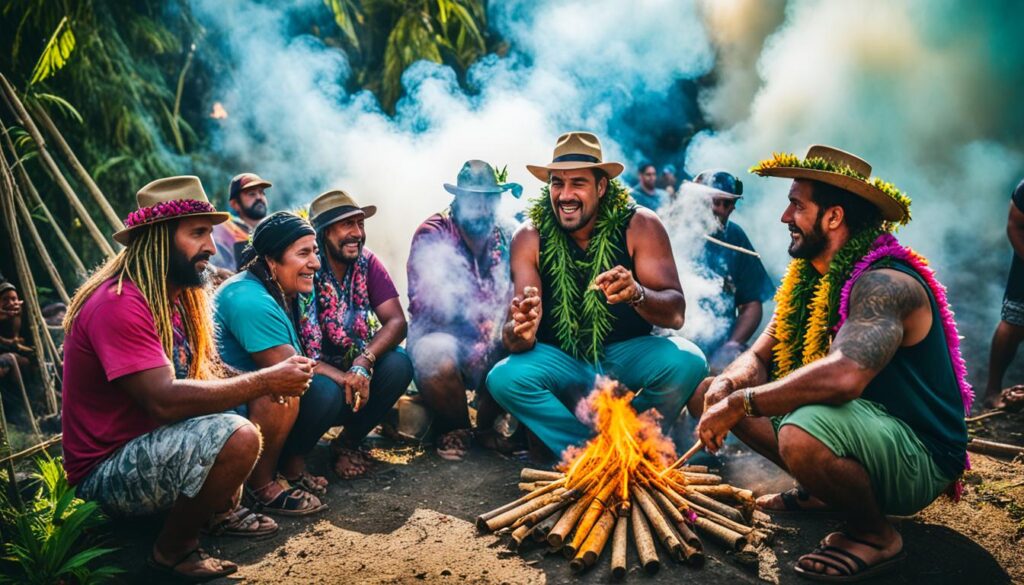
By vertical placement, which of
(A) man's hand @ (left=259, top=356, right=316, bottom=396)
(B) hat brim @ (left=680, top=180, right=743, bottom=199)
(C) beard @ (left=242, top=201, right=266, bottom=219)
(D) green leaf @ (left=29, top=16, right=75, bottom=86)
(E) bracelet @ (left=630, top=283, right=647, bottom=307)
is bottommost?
(A) man's hand @ (left=259, top=356, right=316, bottom=396)

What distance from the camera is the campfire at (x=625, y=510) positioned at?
334cm

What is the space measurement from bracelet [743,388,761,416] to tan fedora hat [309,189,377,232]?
2826 millimetres

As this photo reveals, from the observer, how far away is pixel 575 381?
4.72m

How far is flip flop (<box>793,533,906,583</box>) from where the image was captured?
3195mm

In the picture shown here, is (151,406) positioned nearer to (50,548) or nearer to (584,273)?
(50,548)

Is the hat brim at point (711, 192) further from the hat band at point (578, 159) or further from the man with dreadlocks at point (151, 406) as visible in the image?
the man with dreadlocks at point (151, 406)

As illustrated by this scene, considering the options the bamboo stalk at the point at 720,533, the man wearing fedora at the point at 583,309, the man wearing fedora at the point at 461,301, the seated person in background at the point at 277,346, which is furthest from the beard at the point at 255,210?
the bamboo stalk at the point at 720,533

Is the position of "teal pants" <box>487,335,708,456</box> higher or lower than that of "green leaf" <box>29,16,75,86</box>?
lower

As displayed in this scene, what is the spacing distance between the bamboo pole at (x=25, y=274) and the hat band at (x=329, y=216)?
1.89 metres

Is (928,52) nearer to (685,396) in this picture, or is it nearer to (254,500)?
(685,396)

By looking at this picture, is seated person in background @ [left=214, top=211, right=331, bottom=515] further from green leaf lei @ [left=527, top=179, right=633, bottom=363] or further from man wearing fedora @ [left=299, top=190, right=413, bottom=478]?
green leaf lei @ [left=527, top=179, right=633, bottom=363]

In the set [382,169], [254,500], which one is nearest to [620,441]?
Result: [254,500]

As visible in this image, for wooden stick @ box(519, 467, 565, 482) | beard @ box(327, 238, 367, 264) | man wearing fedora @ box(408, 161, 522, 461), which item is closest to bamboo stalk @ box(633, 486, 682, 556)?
wooden stick @ box(519, 467, 565, 482)

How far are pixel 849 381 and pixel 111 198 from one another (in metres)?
7.69
